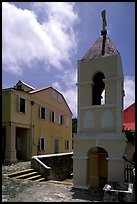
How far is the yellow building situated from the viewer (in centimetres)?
1939

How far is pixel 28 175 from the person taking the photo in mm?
13547

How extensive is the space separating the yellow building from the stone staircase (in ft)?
16.3

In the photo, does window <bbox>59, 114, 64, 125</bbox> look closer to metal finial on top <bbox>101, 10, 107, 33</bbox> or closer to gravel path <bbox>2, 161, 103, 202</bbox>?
metal finial on top <bbox>101, 10, 107, 33</bbox>

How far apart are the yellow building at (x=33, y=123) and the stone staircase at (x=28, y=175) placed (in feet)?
16.3

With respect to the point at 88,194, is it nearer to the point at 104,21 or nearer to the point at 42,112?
the point at 104,21

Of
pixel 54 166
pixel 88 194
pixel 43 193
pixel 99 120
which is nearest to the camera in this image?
pixel 43 193

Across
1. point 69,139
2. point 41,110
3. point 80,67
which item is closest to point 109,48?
point 80,67

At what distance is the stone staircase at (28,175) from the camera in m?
13.0

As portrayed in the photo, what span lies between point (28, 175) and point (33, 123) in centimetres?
952

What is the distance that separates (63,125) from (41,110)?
6.11 metres

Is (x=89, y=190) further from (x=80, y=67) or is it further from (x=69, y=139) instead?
(x=69, y=139)

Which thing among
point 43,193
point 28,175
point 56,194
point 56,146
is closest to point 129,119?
point 28,175

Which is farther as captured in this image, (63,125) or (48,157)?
(63,125)

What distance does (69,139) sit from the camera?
31.6 meters
